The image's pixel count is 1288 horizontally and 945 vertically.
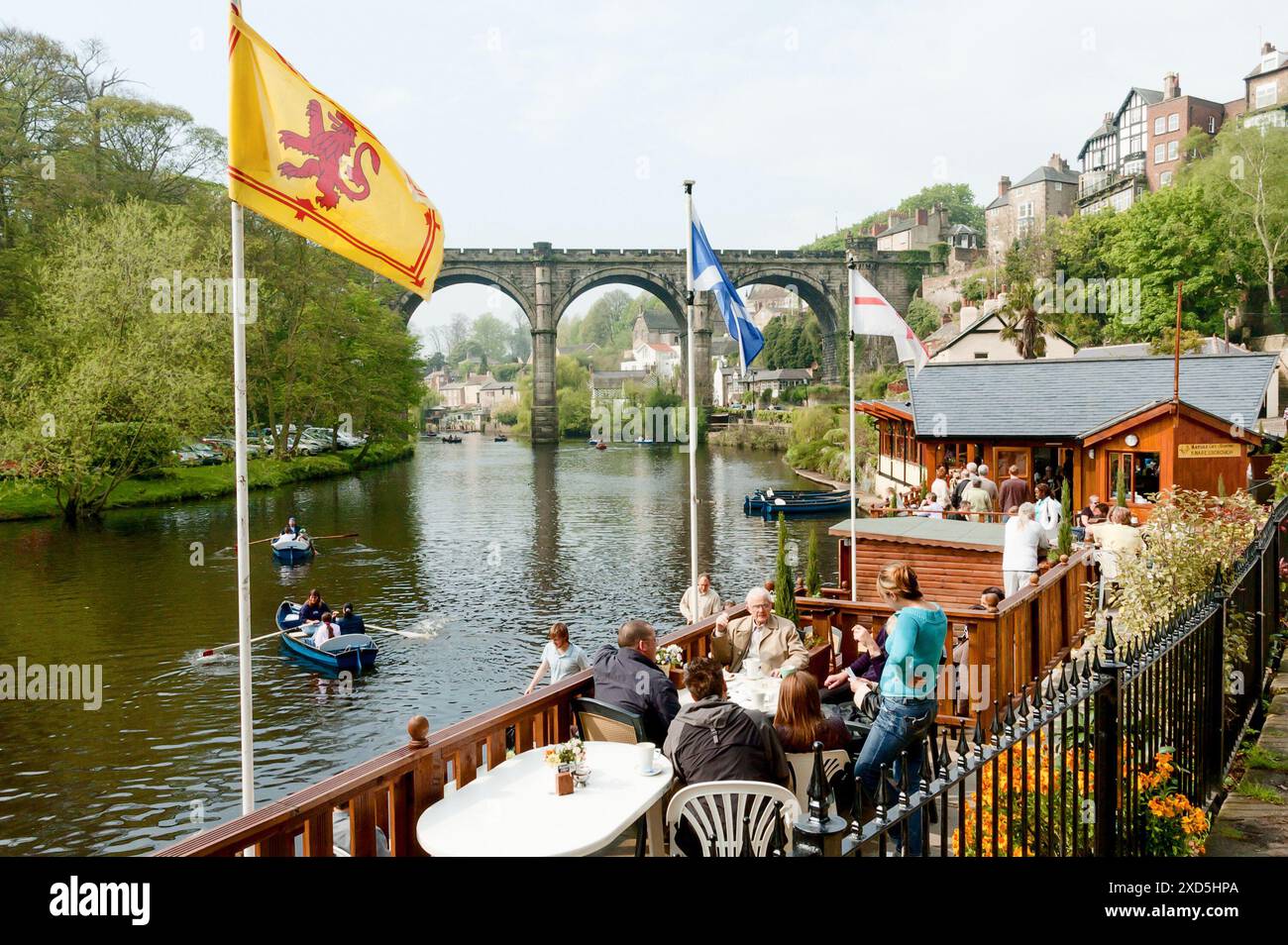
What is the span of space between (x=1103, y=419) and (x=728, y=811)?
20.0 m

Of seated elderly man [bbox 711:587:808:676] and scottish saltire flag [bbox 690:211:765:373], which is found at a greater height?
scottish saltire flag [bbox 690:211:765:373]

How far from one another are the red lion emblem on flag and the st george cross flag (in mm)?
7453

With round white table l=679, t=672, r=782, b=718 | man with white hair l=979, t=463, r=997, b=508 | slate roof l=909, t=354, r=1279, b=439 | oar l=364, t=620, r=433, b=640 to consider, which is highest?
slate roof l=909, t=354, r=1279, b=439

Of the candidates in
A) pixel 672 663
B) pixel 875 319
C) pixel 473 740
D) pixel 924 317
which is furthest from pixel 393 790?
pixel 924 317

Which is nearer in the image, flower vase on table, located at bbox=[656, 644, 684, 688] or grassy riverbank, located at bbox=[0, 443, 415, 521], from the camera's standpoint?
flower vase on table, located at bbox=[656, 644, 684, 688]

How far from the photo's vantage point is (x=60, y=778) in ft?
39.5

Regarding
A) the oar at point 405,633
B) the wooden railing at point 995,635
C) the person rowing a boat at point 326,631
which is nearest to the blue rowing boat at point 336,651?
the person rowing a boat at point 326,631

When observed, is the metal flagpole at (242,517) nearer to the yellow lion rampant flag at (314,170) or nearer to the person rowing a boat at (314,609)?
the yellow lion rampant flag at (314,170)

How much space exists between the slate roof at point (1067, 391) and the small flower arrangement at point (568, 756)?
62.0 ft

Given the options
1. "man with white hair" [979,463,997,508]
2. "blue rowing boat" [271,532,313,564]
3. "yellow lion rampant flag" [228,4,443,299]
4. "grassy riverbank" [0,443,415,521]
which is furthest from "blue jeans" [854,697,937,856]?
"grassy riverbank" [0,443,415,521]

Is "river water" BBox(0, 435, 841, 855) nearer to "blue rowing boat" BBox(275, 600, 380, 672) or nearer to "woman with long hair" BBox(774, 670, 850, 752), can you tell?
"blue rowing boat" BBox(275, 600, 380, 672)

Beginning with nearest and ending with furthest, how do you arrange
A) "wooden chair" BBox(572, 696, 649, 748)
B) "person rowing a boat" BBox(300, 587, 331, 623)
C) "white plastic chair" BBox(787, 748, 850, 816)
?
"white plastic chair" BBox(787, 748, 850, 816) < "wooden chair" BBox(572, 696, 649, 748) < "person rowing a boat" BBox(300, 587, 331, 623)

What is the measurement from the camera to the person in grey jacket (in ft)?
15.2
